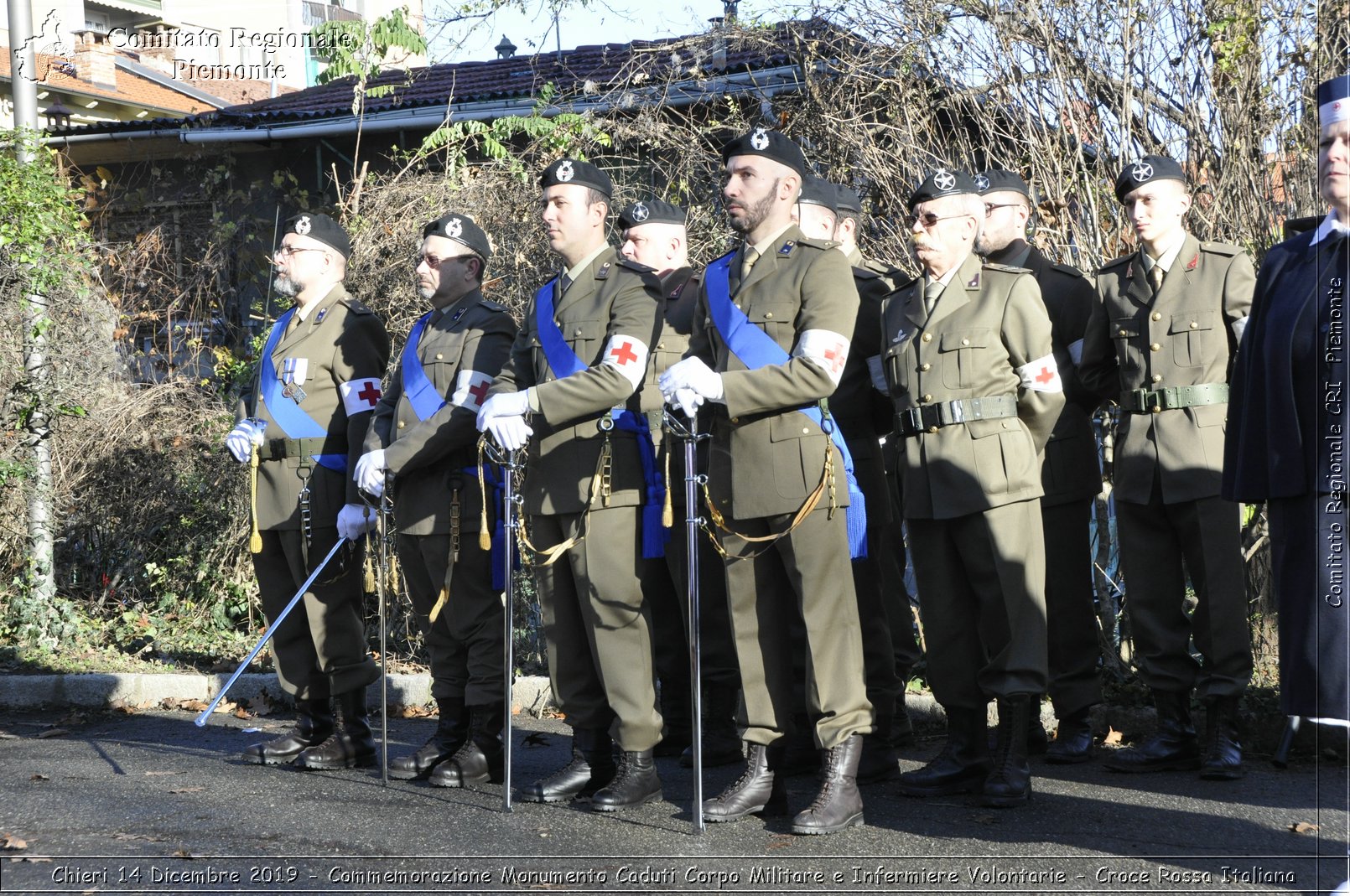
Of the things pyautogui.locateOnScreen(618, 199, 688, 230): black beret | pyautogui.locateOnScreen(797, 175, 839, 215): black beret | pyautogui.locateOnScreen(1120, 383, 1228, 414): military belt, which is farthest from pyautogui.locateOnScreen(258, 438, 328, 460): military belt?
pyautogui.locateOnScreen(1120, 383, 1228, 414): military belt

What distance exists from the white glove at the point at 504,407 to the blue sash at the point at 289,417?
1.41 metres

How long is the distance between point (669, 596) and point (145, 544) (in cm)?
483

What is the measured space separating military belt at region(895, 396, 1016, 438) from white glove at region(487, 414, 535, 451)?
1.40 metres

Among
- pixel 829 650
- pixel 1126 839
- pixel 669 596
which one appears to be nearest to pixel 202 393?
pixel 669 596

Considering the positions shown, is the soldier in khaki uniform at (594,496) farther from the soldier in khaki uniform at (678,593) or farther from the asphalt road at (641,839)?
the soldier in khaki uniform at (678,593)

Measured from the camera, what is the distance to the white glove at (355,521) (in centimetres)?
600

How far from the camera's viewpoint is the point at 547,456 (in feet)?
17.6

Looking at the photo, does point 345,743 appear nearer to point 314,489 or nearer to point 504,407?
point 314,489

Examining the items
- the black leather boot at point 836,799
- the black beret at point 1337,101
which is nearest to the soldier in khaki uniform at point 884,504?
the black leather boot at point 836,799

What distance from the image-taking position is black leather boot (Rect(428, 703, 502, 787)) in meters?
5.75

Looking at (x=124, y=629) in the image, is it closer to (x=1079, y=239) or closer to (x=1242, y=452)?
(x=1079, y=239)

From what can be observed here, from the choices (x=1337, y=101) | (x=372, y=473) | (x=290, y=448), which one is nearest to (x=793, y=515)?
(x=372, y=473)

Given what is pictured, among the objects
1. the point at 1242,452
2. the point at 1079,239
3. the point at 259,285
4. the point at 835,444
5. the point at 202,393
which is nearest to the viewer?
the point at 1242,452

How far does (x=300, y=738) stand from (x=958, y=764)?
2796 mm
